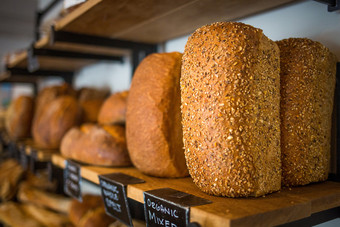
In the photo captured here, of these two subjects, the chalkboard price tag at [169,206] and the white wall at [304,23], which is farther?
the white wall at [304,23]

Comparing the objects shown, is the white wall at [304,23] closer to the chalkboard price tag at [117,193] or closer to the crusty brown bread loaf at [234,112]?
the crusty brown bread loaf at [234,112]

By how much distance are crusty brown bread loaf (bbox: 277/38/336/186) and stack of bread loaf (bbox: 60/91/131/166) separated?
61cm

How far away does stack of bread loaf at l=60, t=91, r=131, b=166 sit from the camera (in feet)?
3.79

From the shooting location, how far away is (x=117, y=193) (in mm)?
897

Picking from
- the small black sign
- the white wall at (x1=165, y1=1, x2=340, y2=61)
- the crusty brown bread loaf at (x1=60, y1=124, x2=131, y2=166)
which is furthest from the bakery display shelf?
the small black sign

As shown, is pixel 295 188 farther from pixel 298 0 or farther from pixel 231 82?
pixel 298 0

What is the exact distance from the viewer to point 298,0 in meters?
0.94

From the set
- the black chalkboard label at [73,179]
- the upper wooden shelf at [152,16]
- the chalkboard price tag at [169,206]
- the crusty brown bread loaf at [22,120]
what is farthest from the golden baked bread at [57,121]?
the chalkboard price tag at [169,206]

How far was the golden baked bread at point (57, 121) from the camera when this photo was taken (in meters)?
1.58

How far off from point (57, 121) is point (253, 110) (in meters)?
1.21

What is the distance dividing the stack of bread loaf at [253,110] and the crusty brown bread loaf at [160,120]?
0.48ft

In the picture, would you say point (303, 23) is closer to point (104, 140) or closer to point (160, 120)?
point (160, 120)

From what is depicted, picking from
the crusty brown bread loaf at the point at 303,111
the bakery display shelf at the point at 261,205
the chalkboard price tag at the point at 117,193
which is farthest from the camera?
the chalkboard price tag at the point at 117,193

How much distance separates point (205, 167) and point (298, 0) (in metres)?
0.62
